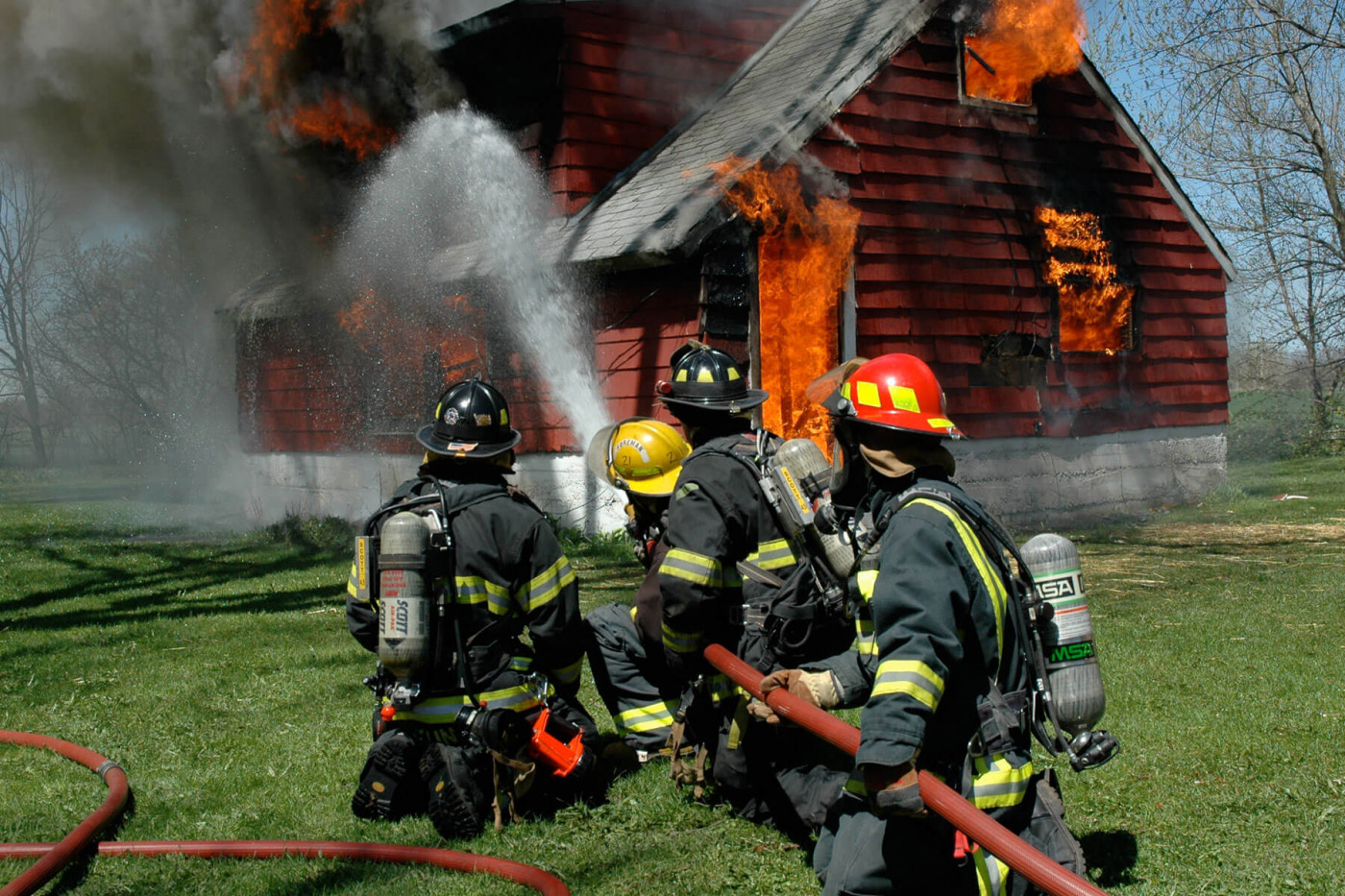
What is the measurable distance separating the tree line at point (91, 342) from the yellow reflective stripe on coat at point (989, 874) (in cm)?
2711

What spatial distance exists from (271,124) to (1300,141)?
21333 mm

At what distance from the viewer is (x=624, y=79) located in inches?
488

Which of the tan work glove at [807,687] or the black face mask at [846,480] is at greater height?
the black face mask at [846,480]

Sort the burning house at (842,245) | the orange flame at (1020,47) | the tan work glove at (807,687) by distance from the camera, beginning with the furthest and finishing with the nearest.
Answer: the orange flame at (1020,47) < the burning house at (842,245) < the tan work glove at (807,687)

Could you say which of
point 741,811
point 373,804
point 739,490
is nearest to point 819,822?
point 741,811

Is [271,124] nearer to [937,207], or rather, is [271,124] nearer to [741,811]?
[937,207]

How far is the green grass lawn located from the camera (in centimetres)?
369

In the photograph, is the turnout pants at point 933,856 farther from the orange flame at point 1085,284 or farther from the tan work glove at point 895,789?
the orange flame at point 1085,284

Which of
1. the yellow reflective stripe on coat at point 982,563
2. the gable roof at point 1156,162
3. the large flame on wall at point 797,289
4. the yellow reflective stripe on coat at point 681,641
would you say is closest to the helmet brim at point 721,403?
the yellow reflective stripe on coat at point 681,641

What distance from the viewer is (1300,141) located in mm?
23609

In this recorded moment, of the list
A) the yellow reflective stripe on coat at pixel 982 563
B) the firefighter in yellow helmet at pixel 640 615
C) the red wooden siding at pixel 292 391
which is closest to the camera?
the yellow reflective stripe on coat at pixel 982 563

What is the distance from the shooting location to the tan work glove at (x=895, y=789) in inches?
95.0

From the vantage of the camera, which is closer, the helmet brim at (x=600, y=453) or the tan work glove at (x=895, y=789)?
the tan work glove at (x=895, y=789)

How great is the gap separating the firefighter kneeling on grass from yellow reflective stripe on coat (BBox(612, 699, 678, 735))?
621mm
